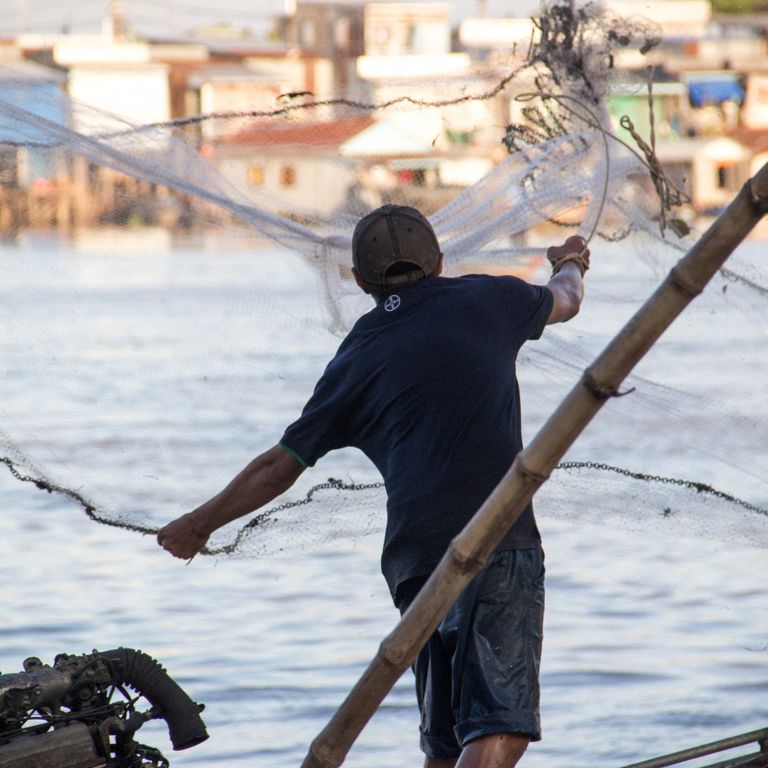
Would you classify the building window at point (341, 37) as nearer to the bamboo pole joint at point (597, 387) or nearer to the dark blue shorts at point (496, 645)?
the dark blue shorts at point (496, 645)

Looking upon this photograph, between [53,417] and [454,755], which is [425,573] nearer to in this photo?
[454,755]

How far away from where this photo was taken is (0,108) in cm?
357

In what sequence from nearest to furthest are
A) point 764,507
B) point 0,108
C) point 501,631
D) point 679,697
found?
point 501,631 < point 0,108 < point 764,507 < point 679,697

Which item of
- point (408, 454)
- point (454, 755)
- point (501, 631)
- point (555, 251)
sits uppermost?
point (555, 251)

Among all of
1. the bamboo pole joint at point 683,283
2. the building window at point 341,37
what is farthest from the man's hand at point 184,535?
the building window at point 341,37

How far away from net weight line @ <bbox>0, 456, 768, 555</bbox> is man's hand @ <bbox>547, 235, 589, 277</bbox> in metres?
0.62

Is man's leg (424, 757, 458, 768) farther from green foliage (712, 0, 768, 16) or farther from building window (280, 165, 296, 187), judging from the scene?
green foliage (712, 0, 768, 16)

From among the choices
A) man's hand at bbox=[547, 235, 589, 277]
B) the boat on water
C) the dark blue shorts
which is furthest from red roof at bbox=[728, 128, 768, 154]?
the dark blue shorts

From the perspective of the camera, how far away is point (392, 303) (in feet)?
9.30

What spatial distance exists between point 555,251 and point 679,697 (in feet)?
7.97

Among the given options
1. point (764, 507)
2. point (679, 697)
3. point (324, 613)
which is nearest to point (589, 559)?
point (324, 613)

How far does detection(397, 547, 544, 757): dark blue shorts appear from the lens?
277 cm

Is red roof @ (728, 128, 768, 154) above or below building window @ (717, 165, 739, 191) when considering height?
above

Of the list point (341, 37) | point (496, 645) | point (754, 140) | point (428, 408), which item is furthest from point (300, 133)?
point (341, 37)
